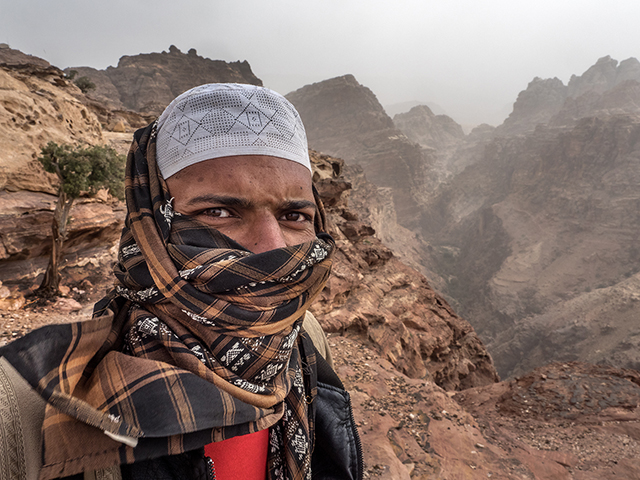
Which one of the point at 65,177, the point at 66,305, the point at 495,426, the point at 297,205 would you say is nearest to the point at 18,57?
the point at 65,177

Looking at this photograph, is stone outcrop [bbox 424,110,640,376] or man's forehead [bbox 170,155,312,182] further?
stone outcrop [bbox 424,110,640,376]

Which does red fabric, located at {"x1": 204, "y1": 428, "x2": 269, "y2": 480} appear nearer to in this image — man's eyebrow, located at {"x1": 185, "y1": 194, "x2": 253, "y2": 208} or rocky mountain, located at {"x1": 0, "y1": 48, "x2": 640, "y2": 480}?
man's eyebrow, located at {"x1": 185, "y1": 194, "x2": 253, "y2": 208}

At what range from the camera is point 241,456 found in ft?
3.37

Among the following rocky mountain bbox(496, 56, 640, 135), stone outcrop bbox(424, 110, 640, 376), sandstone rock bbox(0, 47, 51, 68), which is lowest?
stone outcrop bbox(424, 110, 640, 376)

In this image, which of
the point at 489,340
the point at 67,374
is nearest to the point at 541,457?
the point at 67,374

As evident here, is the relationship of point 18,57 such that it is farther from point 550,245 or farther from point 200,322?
point 550,245

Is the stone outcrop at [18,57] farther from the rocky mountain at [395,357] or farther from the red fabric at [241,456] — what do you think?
the red fabric at [241,456]

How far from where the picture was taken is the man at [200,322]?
69cm

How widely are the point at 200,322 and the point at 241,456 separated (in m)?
0.52

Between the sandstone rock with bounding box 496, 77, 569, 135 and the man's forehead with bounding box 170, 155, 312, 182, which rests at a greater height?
the sandstone rock with bounding box 496, 77, 569, 135

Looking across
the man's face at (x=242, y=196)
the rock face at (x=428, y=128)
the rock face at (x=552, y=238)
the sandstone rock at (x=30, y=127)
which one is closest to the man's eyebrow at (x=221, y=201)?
the man's face at (x=242, y=196)

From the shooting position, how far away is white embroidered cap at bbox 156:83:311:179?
104 centimetres

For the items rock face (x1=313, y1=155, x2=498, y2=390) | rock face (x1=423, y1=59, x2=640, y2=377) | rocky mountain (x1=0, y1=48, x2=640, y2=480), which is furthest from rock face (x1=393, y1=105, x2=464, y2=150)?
rocky mountain (x1=0, y1=48, x2=640, y2=480)

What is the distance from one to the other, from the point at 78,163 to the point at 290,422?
6825mm
